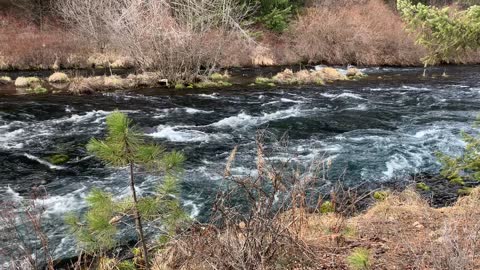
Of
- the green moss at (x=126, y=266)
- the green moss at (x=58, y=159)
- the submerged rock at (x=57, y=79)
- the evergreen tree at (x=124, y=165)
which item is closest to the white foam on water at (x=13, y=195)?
the green moss at (x=58, y=159)

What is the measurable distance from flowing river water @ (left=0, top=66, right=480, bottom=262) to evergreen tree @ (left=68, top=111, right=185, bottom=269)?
2272mm

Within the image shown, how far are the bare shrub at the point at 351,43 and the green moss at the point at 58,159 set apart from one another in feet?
68.6

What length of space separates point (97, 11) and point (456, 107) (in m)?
17.7

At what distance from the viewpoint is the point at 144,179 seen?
8297mm

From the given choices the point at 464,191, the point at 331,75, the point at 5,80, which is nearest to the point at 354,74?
the point at 331,75

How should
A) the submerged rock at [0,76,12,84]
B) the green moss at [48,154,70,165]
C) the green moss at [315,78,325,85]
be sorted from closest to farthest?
1. the green moss at [48,154,70,165]
2. the submerged rock at [0,76,12,84]
3. the green moss at [315,78,325,85]

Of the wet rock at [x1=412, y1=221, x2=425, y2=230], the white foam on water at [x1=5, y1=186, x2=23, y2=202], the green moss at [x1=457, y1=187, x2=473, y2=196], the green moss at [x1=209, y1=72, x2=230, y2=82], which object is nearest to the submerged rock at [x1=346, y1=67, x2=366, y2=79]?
the green moss at [x1=209, y1=72, x2=230, y2=82]

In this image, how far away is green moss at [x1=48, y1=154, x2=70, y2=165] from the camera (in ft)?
31.2

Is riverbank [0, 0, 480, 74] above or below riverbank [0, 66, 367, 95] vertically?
above

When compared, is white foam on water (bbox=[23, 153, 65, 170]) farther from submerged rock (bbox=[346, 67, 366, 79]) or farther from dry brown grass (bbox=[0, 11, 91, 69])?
submerged rock (bbox=[346, 67, 366, 79])

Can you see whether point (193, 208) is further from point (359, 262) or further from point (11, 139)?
point (11, 139)

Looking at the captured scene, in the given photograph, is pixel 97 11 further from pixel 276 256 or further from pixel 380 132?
pixel 276 256

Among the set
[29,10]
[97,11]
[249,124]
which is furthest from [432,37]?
[29,10]

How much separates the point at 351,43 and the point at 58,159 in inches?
907
